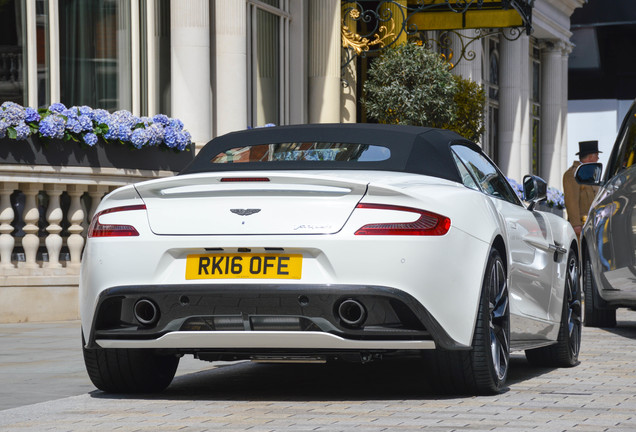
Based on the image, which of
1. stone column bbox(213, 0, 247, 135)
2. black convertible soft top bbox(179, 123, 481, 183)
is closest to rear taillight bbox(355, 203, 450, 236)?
black convertible soft top bbox(179, 123, 481, 183)

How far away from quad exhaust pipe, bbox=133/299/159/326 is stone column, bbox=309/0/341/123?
13291 mm

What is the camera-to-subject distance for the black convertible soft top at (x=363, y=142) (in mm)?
6883

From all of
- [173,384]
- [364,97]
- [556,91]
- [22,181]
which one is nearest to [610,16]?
[556,91]

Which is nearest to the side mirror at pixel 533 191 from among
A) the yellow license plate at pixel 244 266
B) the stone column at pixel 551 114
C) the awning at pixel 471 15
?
the yellow license plate at pixel 244 266

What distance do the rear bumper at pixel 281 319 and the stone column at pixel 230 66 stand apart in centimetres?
1019

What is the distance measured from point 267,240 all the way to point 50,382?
2.05m

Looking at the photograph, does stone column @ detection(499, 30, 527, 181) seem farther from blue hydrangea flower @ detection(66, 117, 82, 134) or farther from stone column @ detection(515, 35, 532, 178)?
blue hydrangea flower @ detection(66, 117, 82, 134)

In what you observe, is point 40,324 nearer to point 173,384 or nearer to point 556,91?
point 173,384

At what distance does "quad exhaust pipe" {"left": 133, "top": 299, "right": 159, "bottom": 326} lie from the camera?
6.21 meters

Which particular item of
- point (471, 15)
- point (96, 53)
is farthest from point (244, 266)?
point (471, 15)

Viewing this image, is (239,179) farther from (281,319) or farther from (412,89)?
(412,89)

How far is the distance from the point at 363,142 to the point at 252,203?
3.79 feet

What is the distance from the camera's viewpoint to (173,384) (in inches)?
290

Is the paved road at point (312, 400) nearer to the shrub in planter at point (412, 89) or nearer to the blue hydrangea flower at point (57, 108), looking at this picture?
the blue hydrangea flower at point (57, 108)
